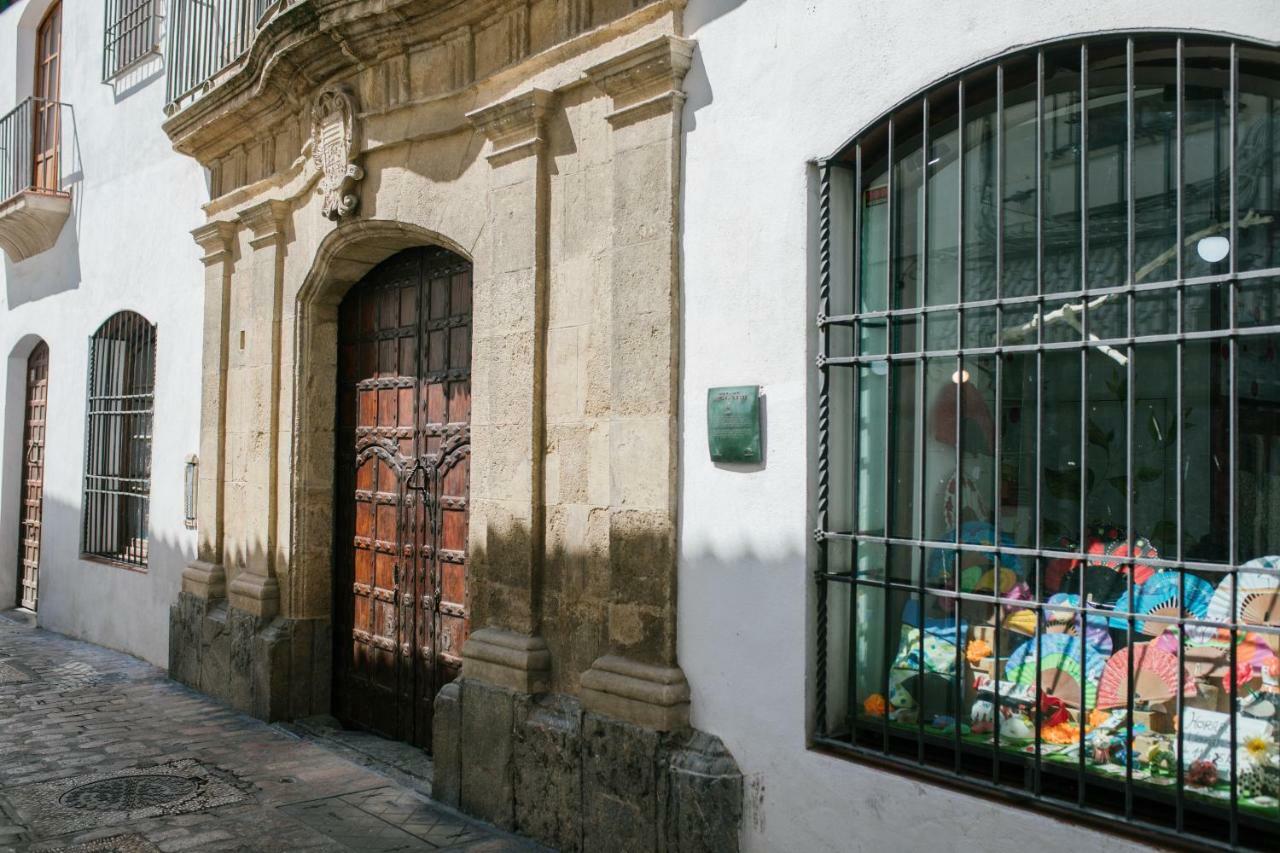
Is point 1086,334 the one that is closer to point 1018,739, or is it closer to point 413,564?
point 1018,739

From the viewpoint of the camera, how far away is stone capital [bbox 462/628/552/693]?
5.12 meters

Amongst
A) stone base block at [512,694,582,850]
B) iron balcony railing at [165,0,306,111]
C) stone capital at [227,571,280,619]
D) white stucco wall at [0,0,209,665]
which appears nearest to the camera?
stone base block at [512,694,582,850]

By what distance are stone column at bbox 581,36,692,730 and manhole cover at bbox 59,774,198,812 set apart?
2.43m

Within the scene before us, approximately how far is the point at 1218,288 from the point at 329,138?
5.10m

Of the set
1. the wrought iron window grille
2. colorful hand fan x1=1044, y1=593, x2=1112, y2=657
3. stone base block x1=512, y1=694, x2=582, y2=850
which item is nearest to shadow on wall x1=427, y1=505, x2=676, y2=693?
stone base block x1=512, y1=694, x2=582, y2=850

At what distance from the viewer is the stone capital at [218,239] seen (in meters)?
8.05

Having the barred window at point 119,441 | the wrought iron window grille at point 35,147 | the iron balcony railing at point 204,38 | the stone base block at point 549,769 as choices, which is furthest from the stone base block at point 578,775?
the wrought iron window grille at point 35,147

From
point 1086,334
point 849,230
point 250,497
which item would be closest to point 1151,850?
point 1086,334

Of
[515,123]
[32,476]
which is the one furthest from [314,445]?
[32,476]

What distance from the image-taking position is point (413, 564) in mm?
6559

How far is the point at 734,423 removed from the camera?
4.30m

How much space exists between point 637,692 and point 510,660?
33.9 inches

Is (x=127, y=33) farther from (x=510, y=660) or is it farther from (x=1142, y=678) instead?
(x=1142, y=678)

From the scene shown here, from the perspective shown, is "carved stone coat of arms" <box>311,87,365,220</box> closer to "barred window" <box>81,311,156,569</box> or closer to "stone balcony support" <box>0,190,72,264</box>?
"barred window" <box>81,311,156,569</box>
